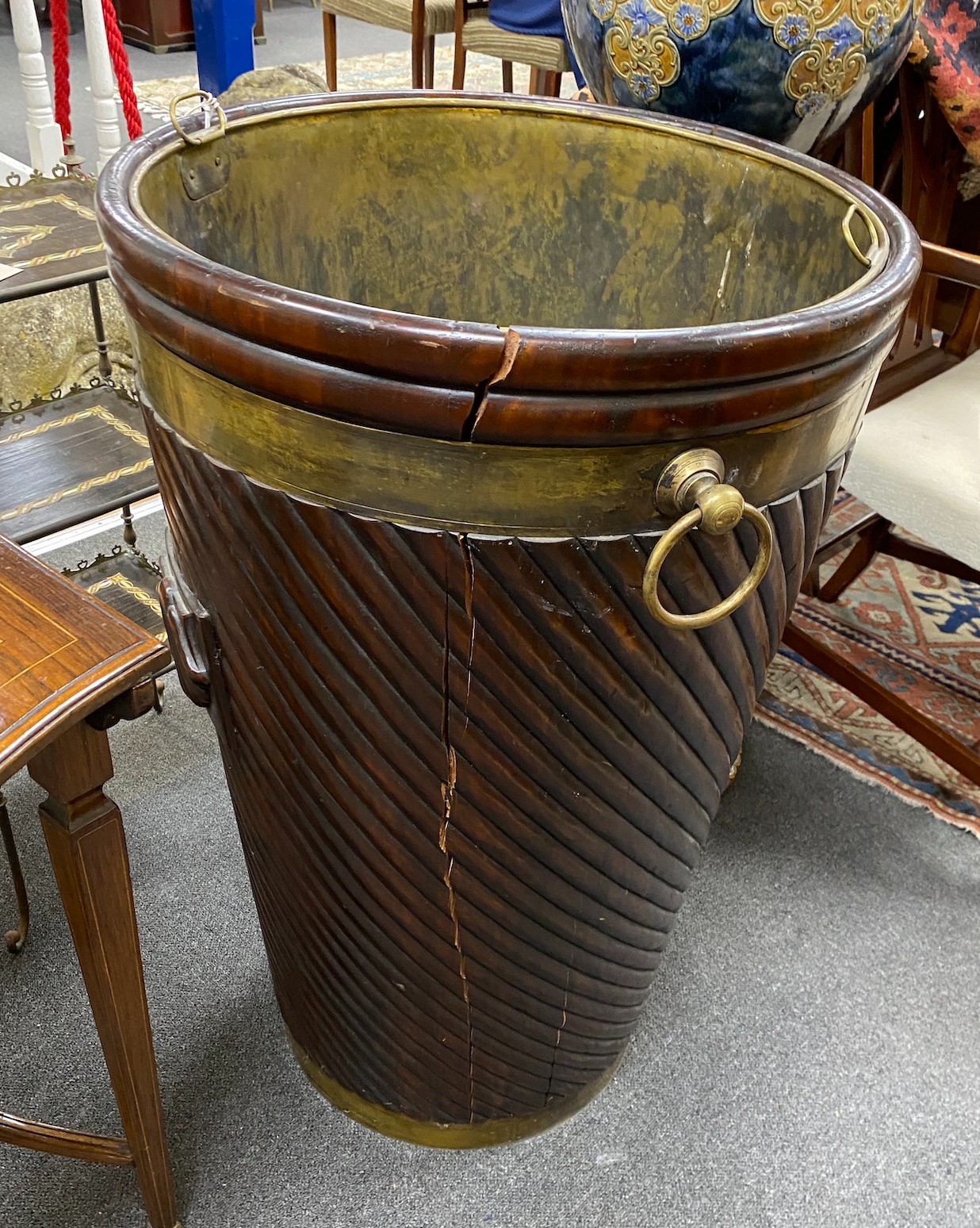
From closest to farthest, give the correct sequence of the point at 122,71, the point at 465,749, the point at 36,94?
1. the point at 465,749
2. the point at 122,71
3. the point at 36,94

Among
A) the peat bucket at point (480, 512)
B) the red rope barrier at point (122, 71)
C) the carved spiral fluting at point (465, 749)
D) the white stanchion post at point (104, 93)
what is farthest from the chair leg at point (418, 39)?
the carved spiral fluting at point (465, 749)

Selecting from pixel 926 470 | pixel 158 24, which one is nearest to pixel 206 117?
pixel 926 470

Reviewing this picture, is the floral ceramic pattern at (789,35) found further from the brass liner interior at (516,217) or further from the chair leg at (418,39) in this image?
the chair leg at (418,39)

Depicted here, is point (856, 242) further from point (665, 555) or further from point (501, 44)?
point (501, 44)

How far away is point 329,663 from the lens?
0.74 metres

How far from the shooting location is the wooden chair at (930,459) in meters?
1.30

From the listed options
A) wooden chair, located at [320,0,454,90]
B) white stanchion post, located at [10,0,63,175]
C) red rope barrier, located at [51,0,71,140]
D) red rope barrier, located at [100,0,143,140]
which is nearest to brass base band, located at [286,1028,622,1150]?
red rope barrier, located at [100,0,143,140]

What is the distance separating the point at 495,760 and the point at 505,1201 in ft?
2.14

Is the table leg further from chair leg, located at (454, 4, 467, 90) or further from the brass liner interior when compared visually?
chair leg, located at (454, 4, 467, 90)

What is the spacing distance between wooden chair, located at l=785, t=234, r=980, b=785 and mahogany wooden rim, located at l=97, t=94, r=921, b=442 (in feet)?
2.37

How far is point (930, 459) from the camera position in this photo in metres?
1.34

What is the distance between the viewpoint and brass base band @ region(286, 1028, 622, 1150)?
1.17m

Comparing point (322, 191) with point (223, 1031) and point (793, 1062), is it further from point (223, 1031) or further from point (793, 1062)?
point (793, 1062)

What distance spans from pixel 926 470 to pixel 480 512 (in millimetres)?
906
